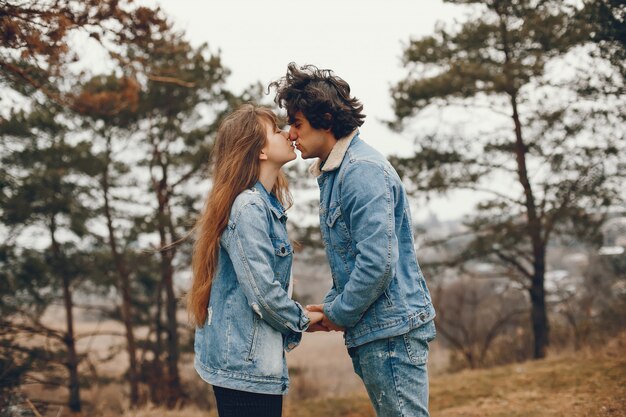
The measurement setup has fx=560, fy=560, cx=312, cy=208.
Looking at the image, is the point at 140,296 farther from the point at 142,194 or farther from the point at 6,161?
the point at 6,161

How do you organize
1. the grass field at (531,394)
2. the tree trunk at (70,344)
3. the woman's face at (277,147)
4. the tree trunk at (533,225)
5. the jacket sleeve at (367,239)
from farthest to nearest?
1. the tree trunk at (70,344)
2. the tree trunk at (533,225)
3. the grass field at (531,394)
4. the woman's face at (277,147)
5. the jacket sleeve at (367,239)

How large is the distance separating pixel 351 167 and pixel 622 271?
1307cm

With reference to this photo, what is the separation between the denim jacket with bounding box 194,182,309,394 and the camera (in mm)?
2238

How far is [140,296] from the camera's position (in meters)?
16.6

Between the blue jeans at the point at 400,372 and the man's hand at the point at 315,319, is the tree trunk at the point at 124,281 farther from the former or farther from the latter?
the blue jeans at the point at 400,372

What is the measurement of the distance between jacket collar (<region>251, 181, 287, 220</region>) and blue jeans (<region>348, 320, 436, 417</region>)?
2.22 ft

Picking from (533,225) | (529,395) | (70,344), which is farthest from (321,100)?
(70,344)

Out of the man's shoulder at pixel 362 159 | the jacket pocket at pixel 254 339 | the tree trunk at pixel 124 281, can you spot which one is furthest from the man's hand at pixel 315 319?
the tree trunk at pixel 124 281

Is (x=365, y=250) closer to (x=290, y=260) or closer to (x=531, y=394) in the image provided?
(x=290, y=260)

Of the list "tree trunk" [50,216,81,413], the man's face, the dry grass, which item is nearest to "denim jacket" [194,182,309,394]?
the man's face

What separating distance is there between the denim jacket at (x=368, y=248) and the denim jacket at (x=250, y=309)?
0.72ft

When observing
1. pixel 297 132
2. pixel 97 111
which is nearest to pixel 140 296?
pixel 97 111

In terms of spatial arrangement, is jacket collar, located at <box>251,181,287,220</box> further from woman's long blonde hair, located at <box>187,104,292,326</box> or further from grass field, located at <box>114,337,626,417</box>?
grass field, located at <box>114,337,626,417</box>

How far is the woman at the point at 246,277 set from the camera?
224 centimetres
